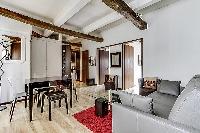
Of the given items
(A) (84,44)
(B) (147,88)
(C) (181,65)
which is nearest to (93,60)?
(A) (84,44)

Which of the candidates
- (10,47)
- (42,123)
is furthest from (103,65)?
(42,123)

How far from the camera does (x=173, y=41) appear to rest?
4746 mm

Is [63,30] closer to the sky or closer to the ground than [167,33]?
closer to the sky

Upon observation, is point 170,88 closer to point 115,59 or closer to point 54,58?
point 115,59

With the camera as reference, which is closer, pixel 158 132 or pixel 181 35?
pixel 158 132

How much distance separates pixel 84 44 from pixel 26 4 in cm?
535

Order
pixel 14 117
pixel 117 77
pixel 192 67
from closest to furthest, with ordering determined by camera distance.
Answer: pixel 14 117 → pixel 192 67 → pixel 117 77

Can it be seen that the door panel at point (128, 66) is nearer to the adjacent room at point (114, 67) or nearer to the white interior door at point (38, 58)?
the adjacent room at point (114, 67)

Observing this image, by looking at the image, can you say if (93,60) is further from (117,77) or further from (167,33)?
(167,33)

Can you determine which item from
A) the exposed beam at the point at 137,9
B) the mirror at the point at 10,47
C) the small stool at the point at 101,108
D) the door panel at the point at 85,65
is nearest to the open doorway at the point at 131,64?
the exposed beam at the point at 137,9

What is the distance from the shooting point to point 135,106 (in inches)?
79.2

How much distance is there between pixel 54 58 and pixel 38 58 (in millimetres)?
794

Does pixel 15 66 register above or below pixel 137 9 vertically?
below

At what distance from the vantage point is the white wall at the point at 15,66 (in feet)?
16.2
